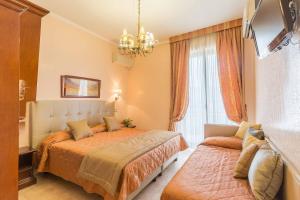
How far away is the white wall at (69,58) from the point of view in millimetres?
2998

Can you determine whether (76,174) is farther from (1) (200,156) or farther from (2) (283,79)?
(2) (283,79)

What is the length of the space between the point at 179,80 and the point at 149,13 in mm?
1713

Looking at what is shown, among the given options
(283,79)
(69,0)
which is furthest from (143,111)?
(283,79)

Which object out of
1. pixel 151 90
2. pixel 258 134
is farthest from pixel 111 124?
pixel 258 134

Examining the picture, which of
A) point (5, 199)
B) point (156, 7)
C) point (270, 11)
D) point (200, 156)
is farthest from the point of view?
point (156, 7)

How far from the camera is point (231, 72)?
3.53m

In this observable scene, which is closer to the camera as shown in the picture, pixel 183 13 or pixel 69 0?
pixel 69 0

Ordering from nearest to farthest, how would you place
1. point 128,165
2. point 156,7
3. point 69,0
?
point 128,165
point 69,0
point 156,7

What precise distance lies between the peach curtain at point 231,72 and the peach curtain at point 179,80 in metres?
0.79

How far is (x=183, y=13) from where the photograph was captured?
3.11 m

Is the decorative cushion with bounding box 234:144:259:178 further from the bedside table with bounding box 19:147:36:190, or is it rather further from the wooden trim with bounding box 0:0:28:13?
the bedside table with bounding box 19:147:36:190

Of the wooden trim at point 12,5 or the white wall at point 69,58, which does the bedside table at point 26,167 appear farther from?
the wooden trim at point 12,5

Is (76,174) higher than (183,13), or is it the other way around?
(183,13)

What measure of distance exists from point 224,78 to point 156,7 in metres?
2.03
